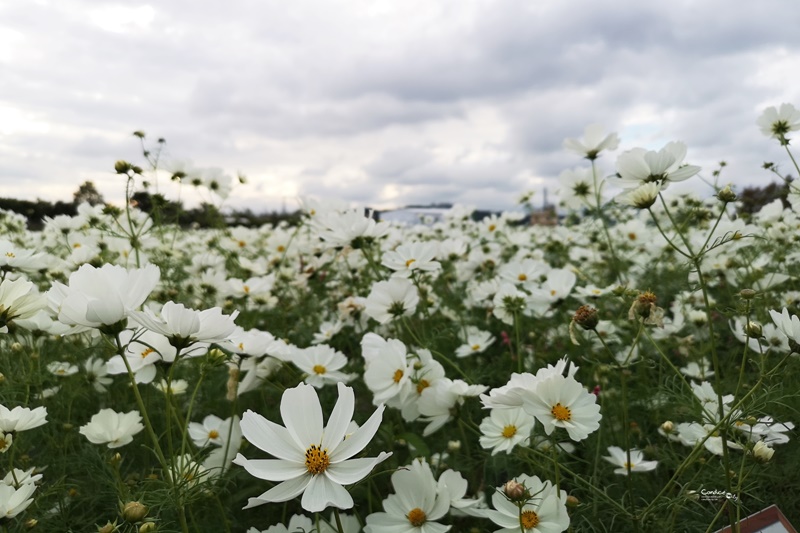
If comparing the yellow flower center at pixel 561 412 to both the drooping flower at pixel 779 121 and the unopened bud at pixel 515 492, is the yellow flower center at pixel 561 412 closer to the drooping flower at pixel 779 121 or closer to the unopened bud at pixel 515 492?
the unopened bud at pixel 515 492

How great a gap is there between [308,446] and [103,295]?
31 centimetres

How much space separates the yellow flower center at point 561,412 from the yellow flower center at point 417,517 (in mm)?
260

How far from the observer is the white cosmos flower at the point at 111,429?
1.02 m

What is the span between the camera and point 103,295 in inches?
26.2

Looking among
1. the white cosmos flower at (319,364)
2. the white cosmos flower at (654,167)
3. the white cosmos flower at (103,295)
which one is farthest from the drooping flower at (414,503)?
the white cosmos flower at (654,167)

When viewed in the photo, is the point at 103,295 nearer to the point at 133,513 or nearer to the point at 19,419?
the point at 133,513

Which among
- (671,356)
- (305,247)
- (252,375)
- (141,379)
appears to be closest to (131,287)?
(141,379)

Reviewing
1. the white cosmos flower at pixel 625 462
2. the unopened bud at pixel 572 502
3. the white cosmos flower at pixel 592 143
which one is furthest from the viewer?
the white cosmos flower at pixel 592 143

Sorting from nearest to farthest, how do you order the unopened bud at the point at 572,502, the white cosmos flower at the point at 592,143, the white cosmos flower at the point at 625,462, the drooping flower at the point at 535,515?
1. the drooping flower at the point at 535,515
2. the unopened bud at the point at 572,502
3. the white cosmos flower at the point at 625,462
4. the white cosmos flower at the point at 592,143

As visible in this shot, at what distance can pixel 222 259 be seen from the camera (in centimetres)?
250

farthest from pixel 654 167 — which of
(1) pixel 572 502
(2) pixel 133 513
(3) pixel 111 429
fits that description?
(3) pixel 111 429

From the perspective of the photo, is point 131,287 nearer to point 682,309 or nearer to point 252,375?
point 252,375

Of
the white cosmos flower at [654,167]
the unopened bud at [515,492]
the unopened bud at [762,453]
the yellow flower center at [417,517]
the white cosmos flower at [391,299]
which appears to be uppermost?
the white cosmos flower at [654,167]

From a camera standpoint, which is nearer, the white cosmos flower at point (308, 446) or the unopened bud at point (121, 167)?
the white cosmos flower at point (308, 446)
